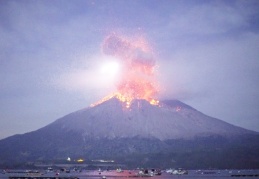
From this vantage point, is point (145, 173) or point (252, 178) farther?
point (145, 173)

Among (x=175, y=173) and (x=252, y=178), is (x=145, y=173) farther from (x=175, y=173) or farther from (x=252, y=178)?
(x=252, y=178)

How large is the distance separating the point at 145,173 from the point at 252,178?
45.3m

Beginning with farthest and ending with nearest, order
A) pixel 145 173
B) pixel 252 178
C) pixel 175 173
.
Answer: pixel 175 173 < pixel 145 173 < pixel 252 178

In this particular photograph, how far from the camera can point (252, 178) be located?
128375 mm

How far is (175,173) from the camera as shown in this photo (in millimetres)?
175000

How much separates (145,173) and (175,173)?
1812 cm

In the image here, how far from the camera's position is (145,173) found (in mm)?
A: 162000

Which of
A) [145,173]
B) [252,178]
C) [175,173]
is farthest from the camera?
[175,173]

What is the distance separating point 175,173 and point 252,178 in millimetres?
50368

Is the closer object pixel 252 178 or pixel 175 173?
pixel 252 178

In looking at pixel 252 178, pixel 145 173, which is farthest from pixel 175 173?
pixel 252 178
